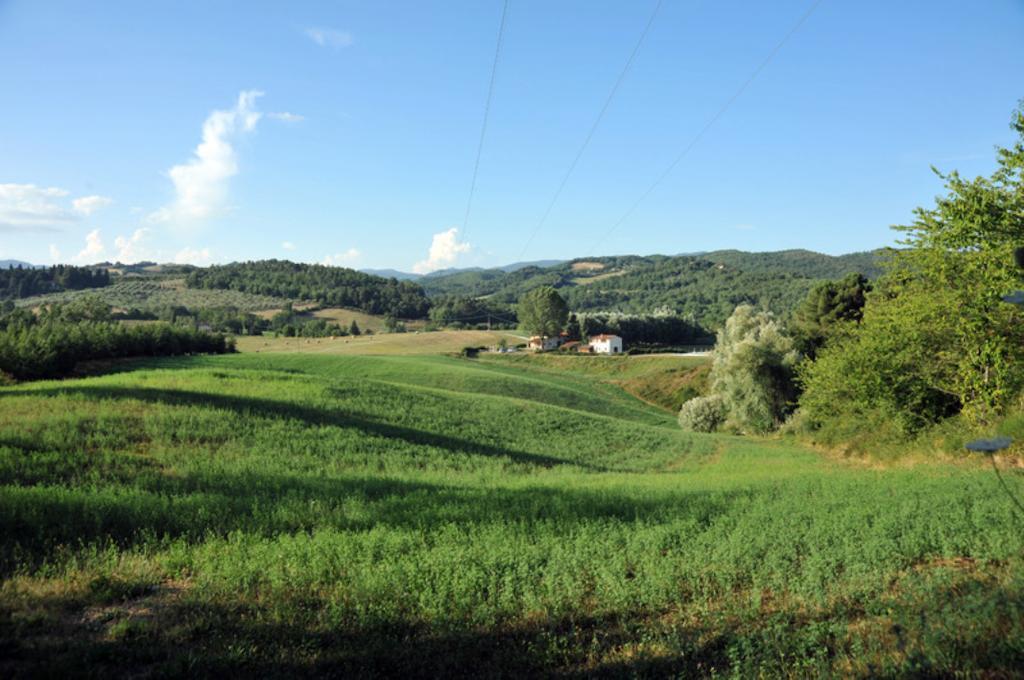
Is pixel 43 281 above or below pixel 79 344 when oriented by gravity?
above

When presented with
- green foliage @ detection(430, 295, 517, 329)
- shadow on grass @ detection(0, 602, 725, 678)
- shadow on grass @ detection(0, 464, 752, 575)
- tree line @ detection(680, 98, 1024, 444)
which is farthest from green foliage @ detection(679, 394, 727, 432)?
green foliage @ detection(430, 295, 517, 329)

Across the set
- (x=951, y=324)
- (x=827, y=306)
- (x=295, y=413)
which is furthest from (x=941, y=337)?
(x=827, y=306)

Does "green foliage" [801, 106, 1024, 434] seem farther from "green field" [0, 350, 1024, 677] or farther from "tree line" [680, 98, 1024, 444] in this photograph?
"green field" [0, 350, 1024, 677]

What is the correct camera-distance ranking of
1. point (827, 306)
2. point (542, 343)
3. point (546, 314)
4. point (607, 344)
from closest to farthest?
point (827, 306)
point (607, 344)
point (542, 343)
point (546, 314)

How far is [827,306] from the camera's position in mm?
63625

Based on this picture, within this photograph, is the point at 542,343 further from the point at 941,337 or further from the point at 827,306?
the point at 941,337

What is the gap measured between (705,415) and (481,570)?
45545 millimetres

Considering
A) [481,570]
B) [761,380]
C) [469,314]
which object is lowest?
[761,380]

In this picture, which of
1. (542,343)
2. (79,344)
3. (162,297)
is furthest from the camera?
(162,297)

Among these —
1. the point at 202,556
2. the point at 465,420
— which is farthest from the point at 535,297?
the point at 202,556

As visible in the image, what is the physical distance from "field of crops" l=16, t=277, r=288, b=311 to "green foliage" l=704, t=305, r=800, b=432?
157 m

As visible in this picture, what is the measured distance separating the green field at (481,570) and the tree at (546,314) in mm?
103809

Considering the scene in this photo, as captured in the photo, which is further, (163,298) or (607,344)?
(163,298)

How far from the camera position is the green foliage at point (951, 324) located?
57.5ft
